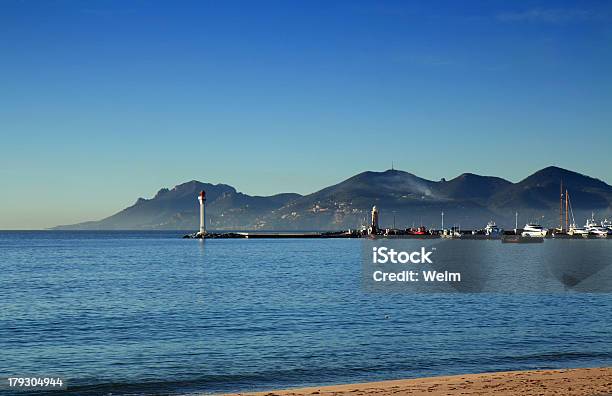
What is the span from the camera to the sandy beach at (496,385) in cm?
2464

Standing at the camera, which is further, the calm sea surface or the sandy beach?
the calm sea surface

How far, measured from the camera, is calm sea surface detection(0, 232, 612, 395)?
3073 centimetres

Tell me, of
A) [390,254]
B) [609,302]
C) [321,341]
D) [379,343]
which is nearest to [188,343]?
[321,341]

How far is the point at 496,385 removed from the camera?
25922 mm

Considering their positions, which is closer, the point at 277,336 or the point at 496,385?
the point at 496,385

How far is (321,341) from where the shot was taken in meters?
37.8

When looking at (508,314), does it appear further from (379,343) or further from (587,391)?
(587,391)

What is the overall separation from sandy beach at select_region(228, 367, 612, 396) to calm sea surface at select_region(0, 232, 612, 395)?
242 cm

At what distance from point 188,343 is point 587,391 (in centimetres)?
2042

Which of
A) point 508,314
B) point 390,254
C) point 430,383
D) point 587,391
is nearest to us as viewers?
point 587,391

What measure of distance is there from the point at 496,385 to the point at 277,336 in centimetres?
1596

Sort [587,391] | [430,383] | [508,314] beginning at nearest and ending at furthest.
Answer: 1. [587,391]
2. [430,383]
3. [508,314]

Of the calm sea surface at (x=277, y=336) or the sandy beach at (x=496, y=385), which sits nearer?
the sandy beach at (x=496, y=385)

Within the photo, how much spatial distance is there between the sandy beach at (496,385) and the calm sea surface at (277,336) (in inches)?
95.3
